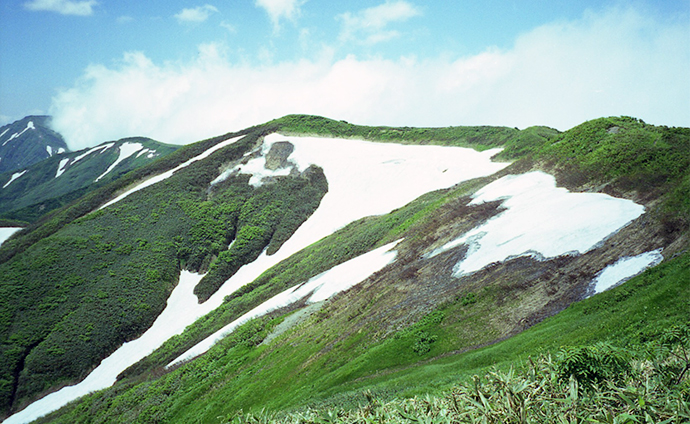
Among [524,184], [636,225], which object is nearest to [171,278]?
[524,184]

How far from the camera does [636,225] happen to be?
22.2 meters

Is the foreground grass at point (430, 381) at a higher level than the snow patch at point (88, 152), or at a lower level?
lower

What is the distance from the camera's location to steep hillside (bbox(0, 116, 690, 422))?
21.1m

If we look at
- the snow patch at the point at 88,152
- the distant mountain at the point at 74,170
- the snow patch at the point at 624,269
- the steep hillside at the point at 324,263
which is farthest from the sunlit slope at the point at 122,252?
the snow patch at the point at 88,152

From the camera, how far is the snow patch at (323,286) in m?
34.4

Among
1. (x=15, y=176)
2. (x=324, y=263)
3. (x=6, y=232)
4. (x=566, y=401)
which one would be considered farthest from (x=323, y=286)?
(x=15, y=176)

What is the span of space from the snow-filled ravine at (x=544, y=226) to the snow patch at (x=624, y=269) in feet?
8.32

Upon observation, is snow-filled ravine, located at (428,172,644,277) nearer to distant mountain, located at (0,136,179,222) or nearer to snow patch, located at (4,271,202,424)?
snow patch, located at (4,271,202,424)

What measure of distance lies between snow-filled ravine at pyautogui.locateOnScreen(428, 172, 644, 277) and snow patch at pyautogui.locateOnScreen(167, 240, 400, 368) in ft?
22.6

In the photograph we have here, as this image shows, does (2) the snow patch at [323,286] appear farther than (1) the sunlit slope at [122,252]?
No

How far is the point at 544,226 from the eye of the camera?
26.6 metres

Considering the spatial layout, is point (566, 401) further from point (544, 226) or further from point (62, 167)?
point (62, 167)

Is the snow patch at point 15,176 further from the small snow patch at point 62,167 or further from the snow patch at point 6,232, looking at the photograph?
the snow patch at point 6,232

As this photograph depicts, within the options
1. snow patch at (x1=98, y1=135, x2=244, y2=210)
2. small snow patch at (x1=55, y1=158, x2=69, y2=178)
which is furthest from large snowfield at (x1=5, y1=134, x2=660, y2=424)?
small snow patch at (x1=55, y1=158, x2=69, y2=178)
